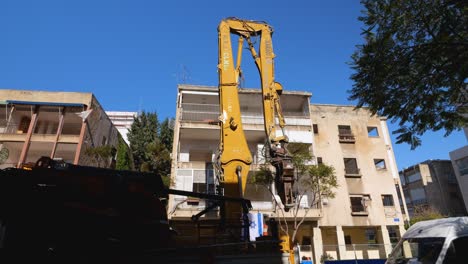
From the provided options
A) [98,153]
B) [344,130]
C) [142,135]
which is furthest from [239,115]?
[142,135]

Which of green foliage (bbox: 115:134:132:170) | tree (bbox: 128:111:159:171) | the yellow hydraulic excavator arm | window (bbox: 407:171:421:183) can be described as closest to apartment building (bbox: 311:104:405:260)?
window (bbox: 407:171:421:183)

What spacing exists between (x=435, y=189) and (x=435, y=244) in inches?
1445

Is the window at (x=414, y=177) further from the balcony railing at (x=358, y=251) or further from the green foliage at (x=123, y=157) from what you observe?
the green foliage at (x=123, y=157)

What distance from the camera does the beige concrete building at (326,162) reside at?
67.8 ft

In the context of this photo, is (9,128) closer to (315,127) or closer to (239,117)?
(239,117)

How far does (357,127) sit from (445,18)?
71.4ft

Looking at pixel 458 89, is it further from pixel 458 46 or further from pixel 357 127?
pixel 357 127

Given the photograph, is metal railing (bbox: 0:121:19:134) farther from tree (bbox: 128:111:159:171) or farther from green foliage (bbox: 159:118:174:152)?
green foliage (bbox: 159:118:174:152)

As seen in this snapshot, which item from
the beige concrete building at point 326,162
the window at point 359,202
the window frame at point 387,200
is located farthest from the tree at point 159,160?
the window frame at point 387,200

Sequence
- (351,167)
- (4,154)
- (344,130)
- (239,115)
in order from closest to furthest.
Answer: (239,115), (4,154), (351,167), (344,130)

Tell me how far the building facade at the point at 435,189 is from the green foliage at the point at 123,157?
3418cm

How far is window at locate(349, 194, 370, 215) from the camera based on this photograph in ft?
75.3

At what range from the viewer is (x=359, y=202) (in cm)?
2328

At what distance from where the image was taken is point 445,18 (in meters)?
5.91
